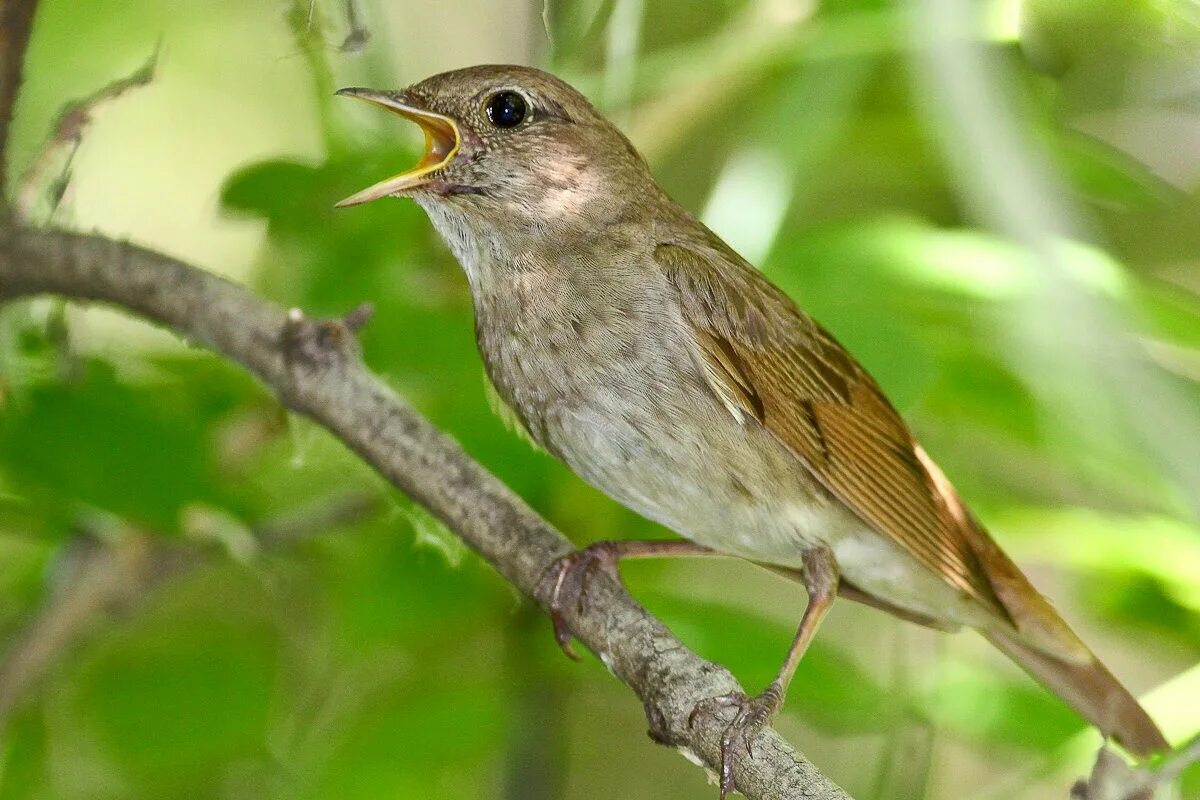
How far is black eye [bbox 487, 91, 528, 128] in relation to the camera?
3.14 metres

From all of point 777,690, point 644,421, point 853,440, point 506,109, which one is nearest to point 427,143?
point 506,109

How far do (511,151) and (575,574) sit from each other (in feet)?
3.15

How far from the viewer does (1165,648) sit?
3.66 metres

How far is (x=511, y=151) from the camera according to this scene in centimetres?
314

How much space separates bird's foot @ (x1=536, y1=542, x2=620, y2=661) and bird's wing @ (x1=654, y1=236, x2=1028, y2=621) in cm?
45

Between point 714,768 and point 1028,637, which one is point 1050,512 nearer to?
point 1028,637

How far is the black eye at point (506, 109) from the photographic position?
10.3ft

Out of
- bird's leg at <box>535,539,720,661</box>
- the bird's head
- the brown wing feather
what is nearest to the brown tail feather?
the brown wing feather

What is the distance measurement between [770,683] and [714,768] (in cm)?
37

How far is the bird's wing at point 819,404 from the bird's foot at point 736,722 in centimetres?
71

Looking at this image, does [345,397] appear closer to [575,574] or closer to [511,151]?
[575,574]

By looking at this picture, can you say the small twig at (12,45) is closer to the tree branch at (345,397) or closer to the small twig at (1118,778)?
the tree branch at (345,397)

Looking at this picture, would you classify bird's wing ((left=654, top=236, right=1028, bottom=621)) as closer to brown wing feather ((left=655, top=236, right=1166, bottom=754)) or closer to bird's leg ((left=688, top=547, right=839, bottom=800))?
brown wing feather ((left=655, top=236, right=1166, bottom=754))

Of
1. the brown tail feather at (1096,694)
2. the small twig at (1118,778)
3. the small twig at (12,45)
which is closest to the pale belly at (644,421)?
the brown tail feather at (1096,694)
